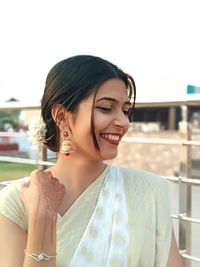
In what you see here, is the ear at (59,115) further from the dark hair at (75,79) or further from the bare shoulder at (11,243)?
the bare shoulder at (11,243)

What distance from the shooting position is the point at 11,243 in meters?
1.17

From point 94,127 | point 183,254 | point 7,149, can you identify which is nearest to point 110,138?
point 94,127

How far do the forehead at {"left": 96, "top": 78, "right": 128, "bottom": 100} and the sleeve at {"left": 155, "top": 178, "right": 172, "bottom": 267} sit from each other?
0.91ft

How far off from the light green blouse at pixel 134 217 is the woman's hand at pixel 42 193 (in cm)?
5

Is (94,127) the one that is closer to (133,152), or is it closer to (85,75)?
(85,75)

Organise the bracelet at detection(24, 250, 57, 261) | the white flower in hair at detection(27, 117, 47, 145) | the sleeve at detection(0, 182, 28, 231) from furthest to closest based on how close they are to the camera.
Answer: the white flower in hair at detection(27, 117, 47, 145) → the sleeve at detection(0, 182, 28, 231) → the bracelet at detection(24, 250, 57, 261)

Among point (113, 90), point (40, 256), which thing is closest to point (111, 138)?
point (113, 90)

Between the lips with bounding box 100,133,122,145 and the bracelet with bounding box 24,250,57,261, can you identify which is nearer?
the bracelet with bounding box 24,250,57,261

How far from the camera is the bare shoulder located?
1.16 meters

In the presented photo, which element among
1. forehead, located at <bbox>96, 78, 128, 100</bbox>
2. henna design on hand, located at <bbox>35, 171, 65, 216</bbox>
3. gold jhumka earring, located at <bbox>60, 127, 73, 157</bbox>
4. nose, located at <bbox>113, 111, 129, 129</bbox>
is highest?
forehead, located at <bbox>96, 78, 128, 100</bbox>

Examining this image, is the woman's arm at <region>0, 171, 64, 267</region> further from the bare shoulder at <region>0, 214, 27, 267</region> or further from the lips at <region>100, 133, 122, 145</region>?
the lips at <region>100, 133, 122, 145</region>

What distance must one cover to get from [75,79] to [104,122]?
130mm

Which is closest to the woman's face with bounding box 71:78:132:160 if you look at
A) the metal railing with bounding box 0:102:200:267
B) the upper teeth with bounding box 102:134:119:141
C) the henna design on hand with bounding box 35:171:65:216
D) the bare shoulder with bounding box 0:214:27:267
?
the upper teeth with bounding box 102:134:119:141

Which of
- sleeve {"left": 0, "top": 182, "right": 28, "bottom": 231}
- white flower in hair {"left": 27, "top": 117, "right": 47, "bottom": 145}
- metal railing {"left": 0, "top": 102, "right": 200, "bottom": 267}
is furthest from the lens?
metal railing {"left": 0, "top": 102, "right": 200, "bottom": 267}
